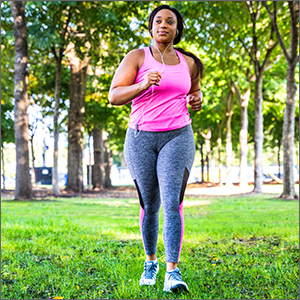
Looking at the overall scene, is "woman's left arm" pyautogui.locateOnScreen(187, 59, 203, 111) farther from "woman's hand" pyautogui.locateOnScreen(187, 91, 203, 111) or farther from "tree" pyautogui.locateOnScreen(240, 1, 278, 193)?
"tree" pyautogui.locateOnScreen(240, 1, 278, 193)

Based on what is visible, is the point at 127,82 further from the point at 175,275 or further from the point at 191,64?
the point at 175,275

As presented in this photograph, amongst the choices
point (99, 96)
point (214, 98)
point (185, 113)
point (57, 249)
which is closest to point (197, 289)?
point (185, 113)

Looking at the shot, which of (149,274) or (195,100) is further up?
(195,100)

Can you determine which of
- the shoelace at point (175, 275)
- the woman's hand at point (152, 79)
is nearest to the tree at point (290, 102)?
the shoelace at point (175, 275)

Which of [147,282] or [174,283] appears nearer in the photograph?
[174,283]

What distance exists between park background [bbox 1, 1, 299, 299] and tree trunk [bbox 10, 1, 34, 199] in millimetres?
32

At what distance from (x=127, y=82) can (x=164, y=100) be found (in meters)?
0.33

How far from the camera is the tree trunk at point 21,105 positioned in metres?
12.0

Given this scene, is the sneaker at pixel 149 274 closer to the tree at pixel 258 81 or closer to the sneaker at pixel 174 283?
the sneaker at pixel 174 283

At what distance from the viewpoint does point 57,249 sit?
4.38 m

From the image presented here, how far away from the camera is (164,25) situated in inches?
124

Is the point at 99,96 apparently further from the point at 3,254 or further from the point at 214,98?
the point at 3,254

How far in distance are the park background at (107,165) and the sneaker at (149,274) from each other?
0.14 metres

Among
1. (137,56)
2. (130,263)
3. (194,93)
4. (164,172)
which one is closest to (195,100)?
(194,93)
